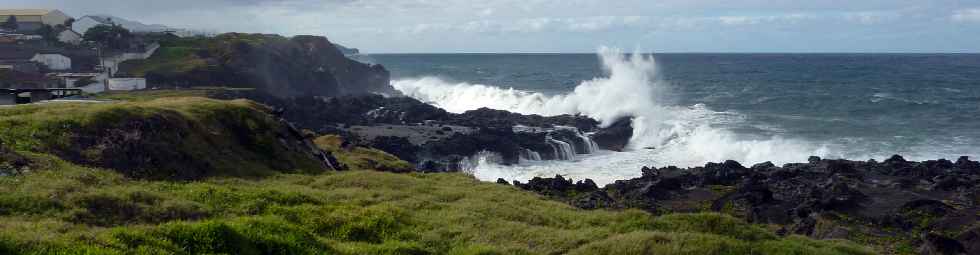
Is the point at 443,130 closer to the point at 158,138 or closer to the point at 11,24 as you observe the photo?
the point at 158,138

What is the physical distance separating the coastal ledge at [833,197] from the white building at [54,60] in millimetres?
48843

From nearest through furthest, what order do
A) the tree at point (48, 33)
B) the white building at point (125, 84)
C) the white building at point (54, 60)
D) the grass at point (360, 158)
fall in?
the grass at point (360, 158)
the white building at point (125, 84)
the white building at point (54, 60)
the tree at point (48, 33)

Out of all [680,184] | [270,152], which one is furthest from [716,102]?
[270,152]

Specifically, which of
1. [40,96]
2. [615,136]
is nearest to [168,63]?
[615,136]

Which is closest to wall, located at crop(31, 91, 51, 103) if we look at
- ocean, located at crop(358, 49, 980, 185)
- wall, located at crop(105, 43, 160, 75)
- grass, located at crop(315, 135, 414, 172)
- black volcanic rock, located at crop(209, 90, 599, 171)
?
grass, located at crop(315, 135, 414, 172)

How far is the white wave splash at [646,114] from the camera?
43275mm

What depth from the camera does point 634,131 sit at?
50.4 m

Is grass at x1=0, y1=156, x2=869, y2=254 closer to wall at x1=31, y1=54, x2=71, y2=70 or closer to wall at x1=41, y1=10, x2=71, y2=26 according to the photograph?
wall at x1=31, y1=54, x2=71, y2=70

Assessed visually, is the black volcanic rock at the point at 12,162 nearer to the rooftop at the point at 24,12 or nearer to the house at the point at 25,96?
the house at the point at 25,96

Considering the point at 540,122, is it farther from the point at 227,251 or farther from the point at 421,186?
the point at 227,251

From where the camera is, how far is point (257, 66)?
6794cm

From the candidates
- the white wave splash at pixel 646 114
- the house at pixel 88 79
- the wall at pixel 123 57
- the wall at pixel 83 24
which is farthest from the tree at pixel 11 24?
the white wave splash at pixel 646 114

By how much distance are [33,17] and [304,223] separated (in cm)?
8835

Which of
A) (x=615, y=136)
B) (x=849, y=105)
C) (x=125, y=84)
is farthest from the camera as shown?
(x=849, y=105)
